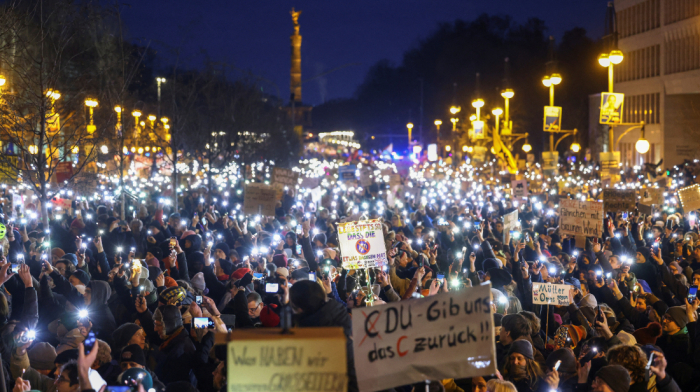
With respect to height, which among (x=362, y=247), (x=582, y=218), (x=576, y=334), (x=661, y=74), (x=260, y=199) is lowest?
(x=576, y=334)

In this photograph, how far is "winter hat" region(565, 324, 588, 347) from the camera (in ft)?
24.5

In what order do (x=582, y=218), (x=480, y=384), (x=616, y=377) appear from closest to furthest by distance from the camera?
1. (x=616, y=377)
2. (x=480, y=384)
3. (x=582, y=218)

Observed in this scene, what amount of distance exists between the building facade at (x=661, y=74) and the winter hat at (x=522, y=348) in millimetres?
35720

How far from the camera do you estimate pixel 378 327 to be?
179 inches

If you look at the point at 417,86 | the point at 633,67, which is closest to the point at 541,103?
the point at 633,67

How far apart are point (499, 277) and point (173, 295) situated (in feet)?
13.6

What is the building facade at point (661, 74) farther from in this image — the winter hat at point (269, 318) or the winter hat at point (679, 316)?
the winter hat at point (269, 318)

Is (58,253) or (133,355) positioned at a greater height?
(58,253)

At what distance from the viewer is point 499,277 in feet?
31.9

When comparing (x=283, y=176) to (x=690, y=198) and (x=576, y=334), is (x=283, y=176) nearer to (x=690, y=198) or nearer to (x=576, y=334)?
(x=690, y=198)

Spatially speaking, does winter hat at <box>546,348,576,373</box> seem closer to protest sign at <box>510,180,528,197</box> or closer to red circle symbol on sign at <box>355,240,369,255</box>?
red circle symbol on sign at <box>355,240,369,255</box>

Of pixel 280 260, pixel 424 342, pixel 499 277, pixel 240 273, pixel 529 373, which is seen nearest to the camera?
pixel 424 342

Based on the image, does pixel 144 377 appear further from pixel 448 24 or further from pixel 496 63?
pixel 448 24

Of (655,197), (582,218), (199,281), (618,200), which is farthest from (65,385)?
(655,197)
